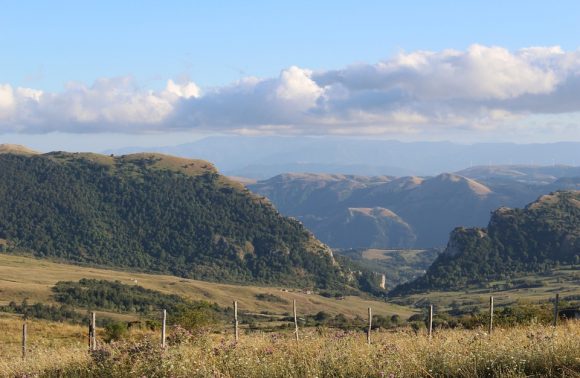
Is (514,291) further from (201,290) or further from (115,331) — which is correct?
(115,331)

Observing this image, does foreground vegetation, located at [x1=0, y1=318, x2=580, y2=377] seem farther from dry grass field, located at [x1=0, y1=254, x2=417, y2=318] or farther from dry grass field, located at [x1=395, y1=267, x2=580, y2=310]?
dry grass field, located at [x1=395, y1=267, x2=580, y2=310]

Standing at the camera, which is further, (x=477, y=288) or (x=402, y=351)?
(x=477, y=288)

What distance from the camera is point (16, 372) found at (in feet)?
48.4

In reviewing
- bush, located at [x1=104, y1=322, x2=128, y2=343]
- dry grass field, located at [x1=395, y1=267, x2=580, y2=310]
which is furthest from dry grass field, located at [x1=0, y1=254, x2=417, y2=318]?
bush, located at [x1=104, y1=322, x2=128, y2=343]

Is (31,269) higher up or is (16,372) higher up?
(16,372)

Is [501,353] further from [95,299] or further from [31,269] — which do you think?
[31,269]

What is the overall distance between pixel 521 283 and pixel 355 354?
16777 cm

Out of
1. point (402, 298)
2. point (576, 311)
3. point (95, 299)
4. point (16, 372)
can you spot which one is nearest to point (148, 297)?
point (95, 299)

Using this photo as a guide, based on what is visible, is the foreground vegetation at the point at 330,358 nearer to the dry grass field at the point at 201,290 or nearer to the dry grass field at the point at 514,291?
the dry grass field at the point at 201,290

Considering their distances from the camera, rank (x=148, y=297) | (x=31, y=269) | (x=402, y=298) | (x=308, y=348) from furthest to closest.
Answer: (x=402, y=298) < (x=31, y=269) < (x=148, y=297) < (x=308, y=348)

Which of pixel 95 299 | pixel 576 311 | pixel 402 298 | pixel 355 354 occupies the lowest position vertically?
pixel 402 298

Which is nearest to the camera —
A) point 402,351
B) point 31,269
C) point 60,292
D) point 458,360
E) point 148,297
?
point 458,360

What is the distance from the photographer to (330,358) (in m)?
13.0

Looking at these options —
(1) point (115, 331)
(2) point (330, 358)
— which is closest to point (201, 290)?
(1) point (115, 331)
